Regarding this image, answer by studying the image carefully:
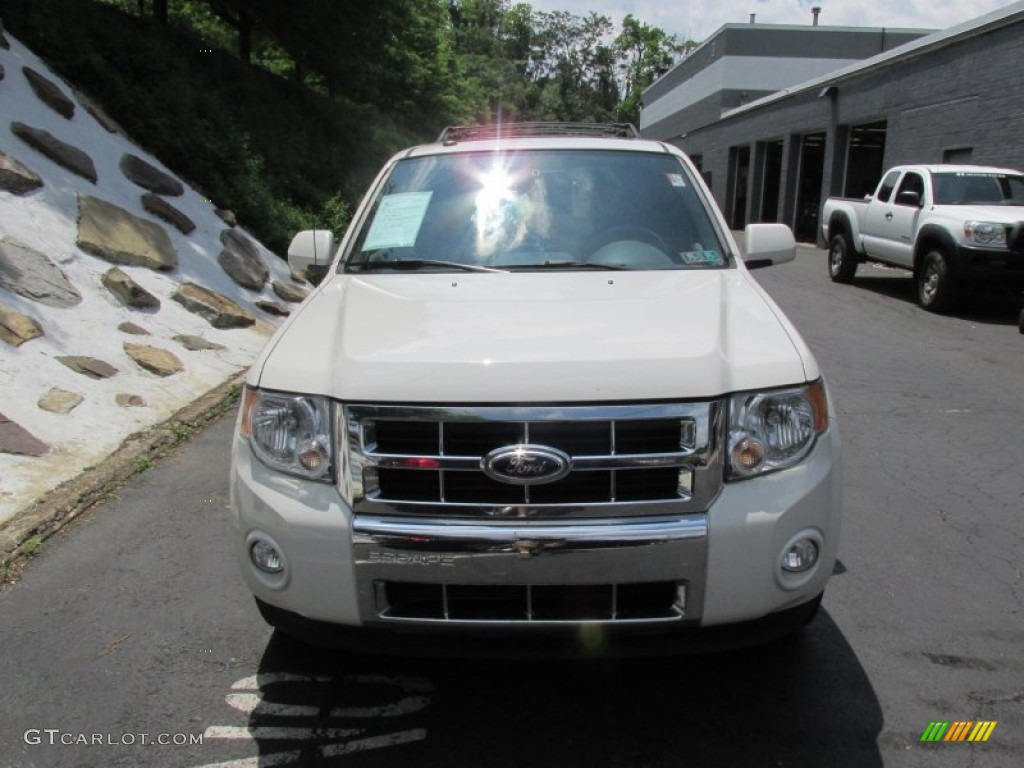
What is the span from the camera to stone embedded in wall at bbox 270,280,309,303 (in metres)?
9.40

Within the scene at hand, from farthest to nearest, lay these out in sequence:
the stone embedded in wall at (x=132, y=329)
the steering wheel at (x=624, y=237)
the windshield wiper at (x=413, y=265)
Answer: the stone embedded in wall at (x=132, y=329) < the steering wheel at (x=624, y=237) < the windshield wiper at (x=413, y=265)

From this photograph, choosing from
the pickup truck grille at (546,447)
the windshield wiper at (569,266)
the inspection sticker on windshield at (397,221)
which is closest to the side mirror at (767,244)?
the windshield wiper at (569,266)

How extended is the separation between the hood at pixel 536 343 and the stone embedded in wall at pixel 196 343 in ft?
13.8

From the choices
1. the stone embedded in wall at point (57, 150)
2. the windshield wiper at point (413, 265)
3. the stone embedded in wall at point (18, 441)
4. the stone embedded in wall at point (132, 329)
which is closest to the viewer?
the windshield wiper at point (413, 265)

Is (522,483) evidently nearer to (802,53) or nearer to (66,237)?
(66,237)

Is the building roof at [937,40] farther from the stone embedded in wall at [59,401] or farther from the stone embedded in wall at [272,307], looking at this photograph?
the stone embedded in wall at [59,401]

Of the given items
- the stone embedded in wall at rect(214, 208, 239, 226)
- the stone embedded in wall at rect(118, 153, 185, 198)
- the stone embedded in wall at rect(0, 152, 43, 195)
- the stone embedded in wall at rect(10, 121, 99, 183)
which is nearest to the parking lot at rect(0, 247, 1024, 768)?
the stone embedded in wall at rect(0, 152, 43, 195)

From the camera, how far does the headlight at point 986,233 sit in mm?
10828

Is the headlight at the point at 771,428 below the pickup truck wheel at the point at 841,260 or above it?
above

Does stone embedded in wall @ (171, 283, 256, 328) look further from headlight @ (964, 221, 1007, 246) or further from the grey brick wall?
the grey brick wall

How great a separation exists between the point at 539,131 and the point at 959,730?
12.8 ft

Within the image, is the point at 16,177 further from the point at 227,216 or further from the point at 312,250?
the point at 312,250

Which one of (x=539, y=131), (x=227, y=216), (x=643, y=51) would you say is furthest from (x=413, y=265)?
(x=643, y=51)

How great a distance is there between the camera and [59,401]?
5.38 meters
